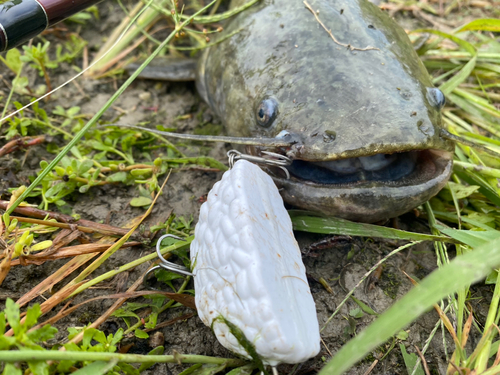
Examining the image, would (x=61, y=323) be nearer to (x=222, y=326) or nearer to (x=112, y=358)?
(x=112, y=358)

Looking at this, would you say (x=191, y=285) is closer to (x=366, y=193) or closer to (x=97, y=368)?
(x=97, y=368)

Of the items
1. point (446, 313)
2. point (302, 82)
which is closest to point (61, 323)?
point (302, 82)

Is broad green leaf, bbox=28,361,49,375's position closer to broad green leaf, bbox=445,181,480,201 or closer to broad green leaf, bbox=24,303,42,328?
broad green leaf, bbox=24,303,42,328

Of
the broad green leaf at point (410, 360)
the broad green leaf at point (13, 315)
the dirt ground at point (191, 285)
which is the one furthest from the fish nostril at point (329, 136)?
the broad green leaf at point (13, 315)

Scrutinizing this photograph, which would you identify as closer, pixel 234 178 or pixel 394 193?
pixel 234 178

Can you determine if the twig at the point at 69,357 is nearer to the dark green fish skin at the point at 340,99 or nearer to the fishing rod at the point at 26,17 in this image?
the dark green fish skin at the point at 340,99

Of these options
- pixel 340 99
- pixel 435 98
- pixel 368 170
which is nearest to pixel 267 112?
pixel 340 99

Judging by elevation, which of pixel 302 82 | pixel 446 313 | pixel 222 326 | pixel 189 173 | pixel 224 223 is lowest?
pixel 446 313
